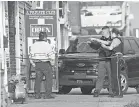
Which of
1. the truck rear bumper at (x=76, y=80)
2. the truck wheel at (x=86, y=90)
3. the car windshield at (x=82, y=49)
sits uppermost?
the car windshield at (x=82, y=49)

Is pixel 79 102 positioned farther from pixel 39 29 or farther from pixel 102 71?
pixel 39 29

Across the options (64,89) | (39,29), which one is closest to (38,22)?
(39,29)

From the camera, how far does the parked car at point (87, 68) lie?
16.2 metres

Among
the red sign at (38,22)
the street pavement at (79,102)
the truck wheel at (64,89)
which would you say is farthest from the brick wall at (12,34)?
the street pavement at (79,102)

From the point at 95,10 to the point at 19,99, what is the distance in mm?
37242

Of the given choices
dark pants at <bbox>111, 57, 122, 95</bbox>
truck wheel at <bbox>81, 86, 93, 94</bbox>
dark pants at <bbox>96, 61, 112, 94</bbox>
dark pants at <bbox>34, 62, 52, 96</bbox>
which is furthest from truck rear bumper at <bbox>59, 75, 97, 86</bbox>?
dark pants at <bbox>34, 62, 52, 96</bbox>

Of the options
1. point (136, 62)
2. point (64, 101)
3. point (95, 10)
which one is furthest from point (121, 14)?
point (64, 101)

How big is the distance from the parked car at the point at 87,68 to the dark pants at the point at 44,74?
1.57 metres

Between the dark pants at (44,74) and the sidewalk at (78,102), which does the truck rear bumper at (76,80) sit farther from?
the dark pants at (44,74)

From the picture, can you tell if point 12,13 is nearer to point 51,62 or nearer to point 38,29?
point 38,29

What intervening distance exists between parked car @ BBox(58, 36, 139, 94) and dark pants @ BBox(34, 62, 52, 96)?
157 centimetres

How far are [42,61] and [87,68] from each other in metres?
1.97

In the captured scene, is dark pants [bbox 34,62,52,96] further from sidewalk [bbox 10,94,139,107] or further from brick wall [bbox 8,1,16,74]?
brick wall [bbox 8,1,16,74]

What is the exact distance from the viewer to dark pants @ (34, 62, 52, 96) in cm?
Result: 1472
